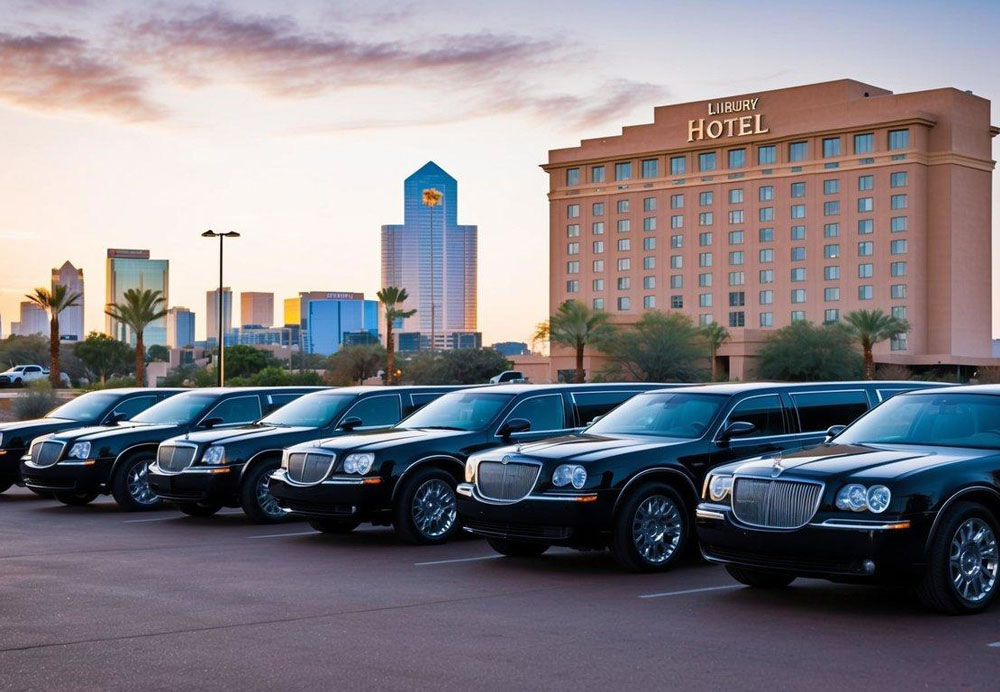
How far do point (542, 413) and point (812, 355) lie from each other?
272 feet

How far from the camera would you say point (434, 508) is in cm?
1429

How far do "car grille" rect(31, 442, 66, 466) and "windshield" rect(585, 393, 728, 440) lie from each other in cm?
904

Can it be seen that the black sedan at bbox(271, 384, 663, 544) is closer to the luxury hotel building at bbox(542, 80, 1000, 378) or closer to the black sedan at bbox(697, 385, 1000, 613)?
the black sedan at bbox(697, 385, 1000, 613)

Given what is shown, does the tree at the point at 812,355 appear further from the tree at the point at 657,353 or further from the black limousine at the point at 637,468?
the black limousine at the point at 637,468

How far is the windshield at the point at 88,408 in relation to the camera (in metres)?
21.1

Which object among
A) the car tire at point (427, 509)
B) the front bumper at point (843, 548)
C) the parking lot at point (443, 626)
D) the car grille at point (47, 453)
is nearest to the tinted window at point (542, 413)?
the car tire at point (427, 509)

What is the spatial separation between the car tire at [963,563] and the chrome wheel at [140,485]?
12201mm

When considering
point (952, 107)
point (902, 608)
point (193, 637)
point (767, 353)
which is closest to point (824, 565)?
point (902, 608)

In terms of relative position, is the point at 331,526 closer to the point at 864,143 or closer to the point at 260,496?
the point at 260,496

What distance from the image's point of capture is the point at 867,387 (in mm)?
14031

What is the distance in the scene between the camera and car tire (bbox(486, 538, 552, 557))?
516 inches

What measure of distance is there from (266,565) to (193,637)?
12.4 feet

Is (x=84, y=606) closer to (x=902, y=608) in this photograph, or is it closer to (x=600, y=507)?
(x=600, y=507)

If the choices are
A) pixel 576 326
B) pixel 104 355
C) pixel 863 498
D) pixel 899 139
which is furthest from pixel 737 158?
pixel 863 498
